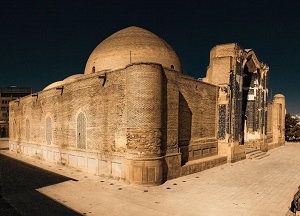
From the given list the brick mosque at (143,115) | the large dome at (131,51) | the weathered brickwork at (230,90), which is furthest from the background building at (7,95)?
the weathered brickwork at (230,90)

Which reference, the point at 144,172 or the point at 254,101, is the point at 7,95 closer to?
the point at 254,101

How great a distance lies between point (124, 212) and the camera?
711cm

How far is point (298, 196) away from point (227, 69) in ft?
38.0

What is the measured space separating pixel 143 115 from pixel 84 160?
202 inches

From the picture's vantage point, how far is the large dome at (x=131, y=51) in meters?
17.1

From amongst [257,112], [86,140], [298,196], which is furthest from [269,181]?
[257,112]

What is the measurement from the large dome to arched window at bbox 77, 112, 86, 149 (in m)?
4.99

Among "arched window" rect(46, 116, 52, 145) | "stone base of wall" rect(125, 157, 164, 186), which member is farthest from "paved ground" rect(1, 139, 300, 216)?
"arched window" rect(46, 116, 52, 145)

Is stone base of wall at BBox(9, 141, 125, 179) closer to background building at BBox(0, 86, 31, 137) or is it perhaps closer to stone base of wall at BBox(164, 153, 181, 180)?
stone base of wall at BBox(164, 153, 181, 180)

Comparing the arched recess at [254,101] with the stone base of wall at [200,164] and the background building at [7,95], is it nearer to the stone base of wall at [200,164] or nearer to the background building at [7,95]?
the stone base of wall at [200,164]

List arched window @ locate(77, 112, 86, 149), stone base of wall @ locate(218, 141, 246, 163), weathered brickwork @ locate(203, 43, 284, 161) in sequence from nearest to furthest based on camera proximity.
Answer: arched window @ locate(77, 112, 86, 149) → stone base of wall @ locate(218, 141, 246, 163) → weathered brickwork @ locate(203, 43, 284, 161)

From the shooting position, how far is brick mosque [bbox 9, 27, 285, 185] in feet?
33.6

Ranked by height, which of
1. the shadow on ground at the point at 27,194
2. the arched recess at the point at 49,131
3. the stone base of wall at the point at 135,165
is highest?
the arched recess at the point at 49,131

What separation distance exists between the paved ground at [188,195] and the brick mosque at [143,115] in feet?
2.91
